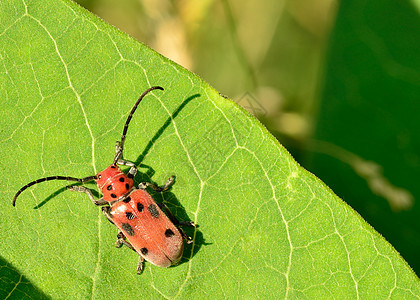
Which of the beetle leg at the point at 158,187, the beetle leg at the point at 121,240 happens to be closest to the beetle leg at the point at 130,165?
the beetle leg at the point at 158,187

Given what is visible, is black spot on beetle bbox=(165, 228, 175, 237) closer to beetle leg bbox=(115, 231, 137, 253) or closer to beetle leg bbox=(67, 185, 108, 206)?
beetle leg bbox=(115, 231, 137, 253)

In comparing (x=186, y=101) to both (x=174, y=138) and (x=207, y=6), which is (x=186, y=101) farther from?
(x=207, y=6)

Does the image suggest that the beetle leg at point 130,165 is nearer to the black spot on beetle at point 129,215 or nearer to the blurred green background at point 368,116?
the black spot on beetle at point 129,215

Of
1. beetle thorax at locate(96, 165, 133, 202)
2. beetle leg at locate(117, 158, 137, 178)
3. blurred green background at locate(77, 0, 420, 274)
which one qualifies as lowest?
beetle thorax at locate(96, 165, 133, 202)

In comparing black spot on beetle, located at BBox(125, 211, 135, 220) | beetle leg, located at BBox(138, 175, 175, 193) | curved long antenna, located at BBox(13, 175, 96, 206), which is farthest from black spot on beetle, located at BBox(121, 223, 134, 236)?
curved long antenna, located at BBox(13, 175, 96, 206)

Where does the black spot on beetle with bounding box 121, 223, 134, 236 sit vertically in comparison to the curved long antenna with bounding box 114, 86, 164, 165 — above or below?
below

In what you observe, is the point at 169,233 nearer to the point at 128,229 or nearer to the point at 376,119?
the point at 128,229

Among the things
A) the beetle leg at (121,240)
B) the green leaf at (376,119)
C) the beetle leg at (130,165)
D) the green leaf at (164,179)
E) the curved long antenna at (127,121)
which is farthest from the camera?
the green leaf at (376,119)

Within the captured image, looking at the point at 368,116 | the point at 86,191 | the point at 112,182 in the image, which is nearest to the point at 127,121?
the point at 112,182
